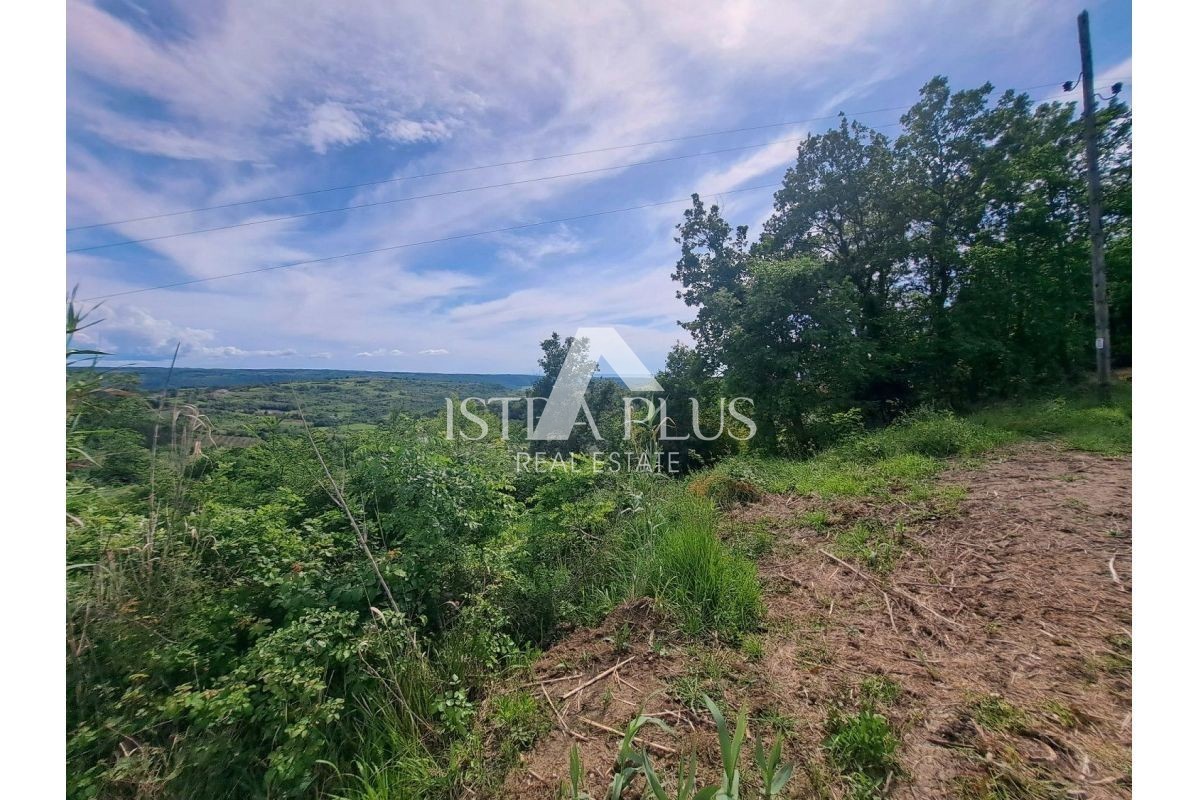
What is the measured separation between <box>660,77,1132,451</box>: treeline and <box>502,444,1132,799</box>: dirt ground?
5.47 metres

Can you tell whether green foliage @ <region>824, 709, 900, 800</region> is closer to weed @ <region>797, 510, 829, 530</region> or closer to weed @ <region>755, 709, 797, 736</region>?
weed @ <region>755, 709, 797, 736</region>

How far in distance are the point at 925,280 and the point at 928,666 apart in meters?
10.3

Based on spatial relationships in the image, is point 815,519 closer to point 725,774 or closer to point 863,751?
point 863,751

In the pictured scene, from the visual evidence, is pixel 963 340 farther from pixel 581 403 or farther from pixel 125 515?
pixel 125 515

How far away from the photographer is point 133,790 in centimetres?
150

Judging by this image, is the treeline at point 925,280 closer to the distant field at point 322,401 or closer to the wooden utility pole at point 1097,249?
the wooden utility pole at point 1097,249

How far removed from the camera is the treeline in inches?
317

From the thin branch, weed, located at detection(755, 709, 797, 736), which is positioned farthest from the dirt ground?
the thin branch

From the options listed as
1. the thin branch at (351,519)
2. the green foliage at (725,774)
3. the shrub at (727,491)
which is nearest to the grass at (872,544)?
the shrub at (727,491)

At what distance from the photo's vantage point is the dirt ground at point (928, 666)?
1.35 meters

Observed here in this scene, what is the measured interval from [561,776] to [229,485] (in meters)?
3.11

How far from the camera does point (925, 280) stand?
367 inches

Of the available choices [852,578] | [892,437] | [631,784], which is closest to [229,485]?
[631,784]

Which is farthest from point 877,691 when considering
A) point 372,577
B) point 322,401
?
point 322,401
